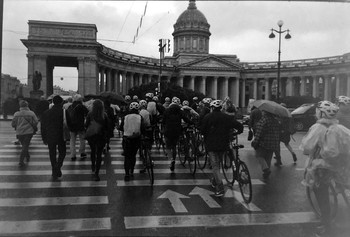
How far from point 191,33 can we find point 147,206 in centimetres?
9038

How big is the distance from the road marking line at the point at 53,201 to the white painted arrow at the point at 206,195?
194 centimetres

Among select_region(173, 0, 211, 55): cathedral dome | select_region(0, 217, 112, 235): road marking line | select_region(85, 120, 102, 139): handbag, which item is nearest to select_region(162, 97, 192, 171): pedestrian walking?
select_region(85, 120, 102, 139): handbag

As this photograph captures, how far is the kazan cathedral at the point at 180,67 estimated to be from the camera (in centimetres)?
5506

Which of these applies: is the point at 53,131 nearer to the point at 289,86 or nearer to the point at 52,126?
the point at 52,126

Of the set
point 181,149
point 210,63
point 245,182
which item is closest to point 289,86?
point 210,63

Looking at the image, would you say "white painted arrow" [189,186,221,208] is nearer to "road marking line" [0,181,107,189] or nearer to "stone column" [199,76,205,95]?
"road marking line" [0,181,107,189]

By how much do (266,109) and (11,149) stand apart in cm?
1000

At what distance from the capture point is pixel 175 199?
7219 millimetres

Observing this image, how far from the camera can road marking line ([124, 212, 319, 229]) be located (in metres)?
5.67

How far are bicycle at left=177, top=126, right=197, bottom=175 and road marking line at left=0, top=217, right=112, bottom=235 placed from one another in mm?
4690

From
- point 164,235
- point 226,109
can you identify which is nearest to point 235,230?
point 164,235

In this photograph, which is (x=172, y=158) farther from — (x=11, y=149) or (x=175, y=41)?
(x=175, y=41)

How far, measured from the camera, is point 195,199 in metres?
7.25

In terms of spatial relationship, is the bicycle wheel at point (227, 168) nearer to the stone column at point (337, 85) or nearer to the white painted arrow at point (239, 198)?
the white painted arrow at point (239, 198)
